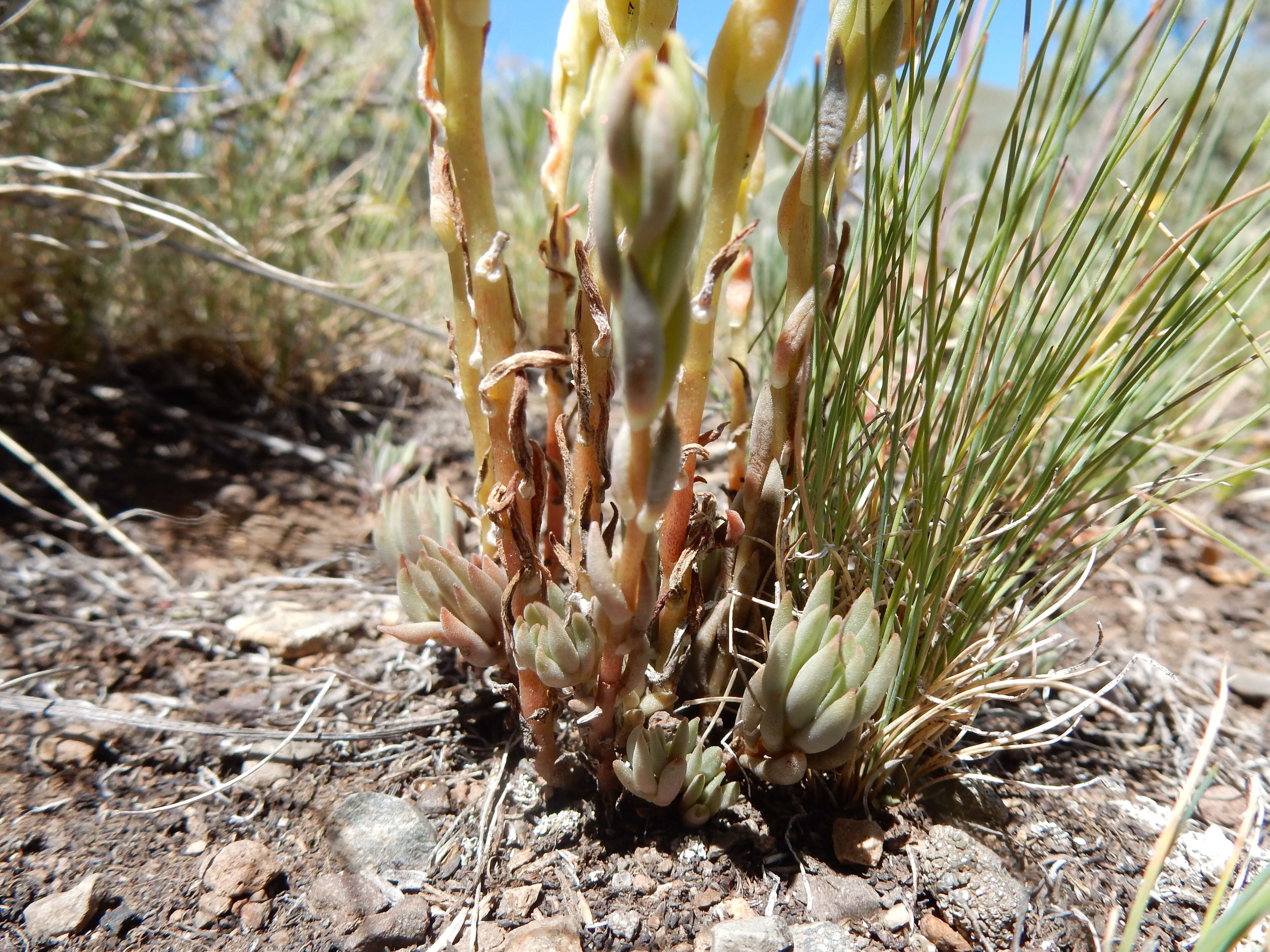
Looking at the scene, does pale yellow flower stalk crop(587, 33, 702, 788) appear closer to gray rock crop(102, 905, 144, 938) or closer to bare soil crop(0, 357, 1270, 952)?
bare soil crop(0, 357, 1270, 952)

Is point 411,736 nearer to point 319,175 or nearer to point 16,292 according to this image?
point 16,292

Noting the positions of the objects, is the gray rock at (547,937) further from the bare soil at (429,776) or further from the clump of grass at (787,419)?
the clump of grass at (787,419)

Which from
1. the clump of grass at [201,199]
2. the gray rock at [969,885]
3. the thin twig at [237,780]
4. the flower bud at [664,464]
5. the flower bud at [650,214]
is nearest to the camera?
the flower bud at [650,214]

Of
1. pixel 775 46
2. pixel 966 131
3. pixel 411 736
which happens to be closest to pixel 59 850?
pixel 411 736

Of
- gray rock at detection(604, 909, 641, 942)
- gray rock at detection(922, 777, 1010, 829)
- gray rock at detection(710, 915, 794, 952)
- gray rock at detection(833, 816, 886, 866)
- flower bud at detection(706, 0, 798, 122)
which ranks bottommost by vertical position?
gray rock at detection(604, 909, 641, 942)

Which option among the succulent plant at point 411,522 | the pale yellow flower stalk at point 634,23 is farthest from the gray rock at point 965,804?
the pale yellow flower stalk at point 634,23

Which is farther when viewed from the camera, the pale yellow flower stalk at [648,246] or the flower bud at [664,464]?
the flower bud at [664,464]

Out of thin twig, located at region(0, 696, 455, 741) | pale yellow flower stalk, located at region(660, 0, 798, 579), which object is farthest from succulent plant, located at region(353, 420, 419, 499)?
pale yellow flower stalk, located at region(660, 0, 798, 579)
